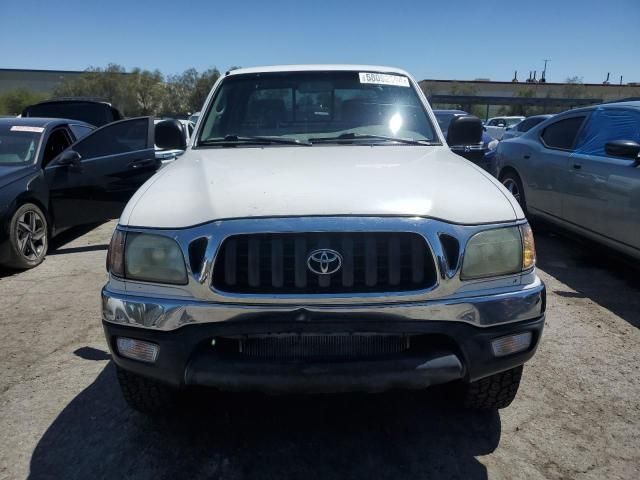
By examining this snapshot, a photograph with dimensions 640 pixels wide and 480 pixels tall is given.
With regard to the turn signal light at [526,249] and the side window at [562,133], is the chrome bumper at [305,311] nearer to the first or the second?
the turn signal light at [526,249]

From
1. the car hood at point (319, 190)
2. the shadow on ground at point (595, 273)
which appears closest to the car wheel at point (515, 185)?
the shadow on ground at point (595, 273)

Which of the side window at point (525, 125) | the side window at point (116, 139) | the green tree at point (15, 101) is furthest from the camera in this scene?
the green tree at point (15, 101)

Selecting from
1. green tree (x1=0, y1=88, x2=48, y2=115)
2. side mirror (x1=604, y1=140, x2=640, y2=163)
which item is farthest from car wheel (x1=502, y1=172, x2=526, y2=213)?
green tree (x1=0, y1=88, x2=48, y2=115)

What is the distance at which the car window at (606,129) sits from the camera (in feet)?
16.1

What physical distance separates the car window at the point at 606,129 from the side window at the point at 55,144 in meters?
5.96

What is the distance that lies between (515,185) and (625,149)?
2489 millimetres

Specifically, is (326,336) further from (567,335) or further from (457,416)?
(567,335)

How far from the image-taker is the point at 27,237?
5422mm

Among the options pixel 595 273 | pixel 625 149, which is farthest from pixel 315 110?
pixel 595 273

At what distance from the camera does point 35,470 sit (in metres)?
2.37

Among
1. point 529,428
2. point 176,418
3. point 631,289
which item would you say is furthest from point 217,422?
point 631,289

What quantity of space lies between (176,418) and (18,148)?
464 centimetres

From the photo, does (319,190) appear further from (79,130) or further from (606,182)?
(79,130)

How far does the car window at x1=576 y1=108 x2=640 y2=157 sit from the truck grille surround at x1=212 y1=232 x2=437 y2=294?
12.3ft
